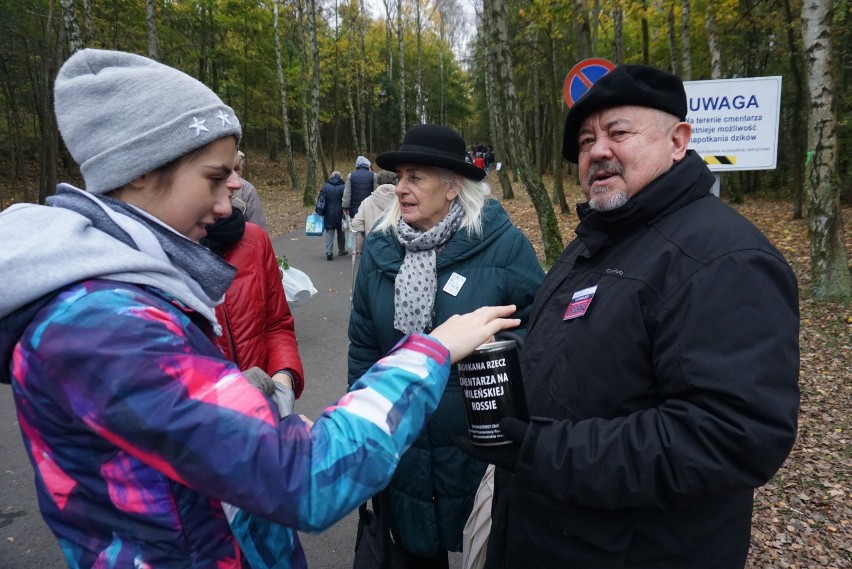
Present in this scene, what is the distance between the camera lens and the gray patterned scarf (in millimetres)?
2609

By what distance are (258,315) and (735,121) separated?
6435mm

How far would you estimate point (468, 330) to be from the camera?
→ 137cm

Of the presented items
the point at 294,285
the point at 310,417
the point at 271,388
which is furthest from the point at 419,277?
the point at 294,285

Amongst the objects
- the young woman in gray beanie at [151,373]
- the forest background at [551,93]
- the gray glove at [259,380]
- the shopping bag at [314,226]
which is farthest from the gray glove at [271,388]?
the shopping bag at [314,226]

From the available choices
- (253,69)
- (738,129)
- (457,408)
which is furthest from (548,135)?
(457,408)

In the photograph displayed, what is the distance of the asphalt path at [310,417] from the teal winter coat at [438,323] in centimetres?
86

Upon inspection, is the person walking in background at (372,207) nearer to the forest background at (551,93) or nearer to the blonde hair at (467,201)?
the forest background at (551,93)

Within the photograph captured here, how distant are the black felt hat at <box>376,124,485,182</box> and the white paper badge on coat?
56 cm

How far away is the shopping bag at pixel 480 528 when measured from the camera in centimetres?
219

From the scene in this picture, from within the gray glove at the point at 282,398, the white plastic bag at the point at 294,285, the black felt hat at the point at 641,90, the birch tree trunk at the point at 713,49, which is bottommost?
the white plastic bag at the point at 294,285

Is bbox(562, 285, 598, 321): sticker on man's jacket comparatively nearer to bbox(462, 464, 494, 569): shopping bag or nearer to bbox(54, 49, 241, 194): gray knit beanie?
bbox(462, 464, 494, 569): shopping bag

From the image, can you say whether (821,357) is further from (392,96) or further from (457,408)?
(392,96)

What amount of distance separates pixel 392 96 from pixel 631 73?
1918 inches

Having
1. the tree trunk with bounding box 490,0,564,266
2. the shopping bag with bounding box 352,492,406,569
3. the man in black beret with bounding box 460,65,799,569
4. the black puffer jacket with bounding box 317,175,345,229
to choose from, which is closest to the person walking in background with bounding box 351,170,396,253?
the tree trunk with bounding box 490,0,564,266
